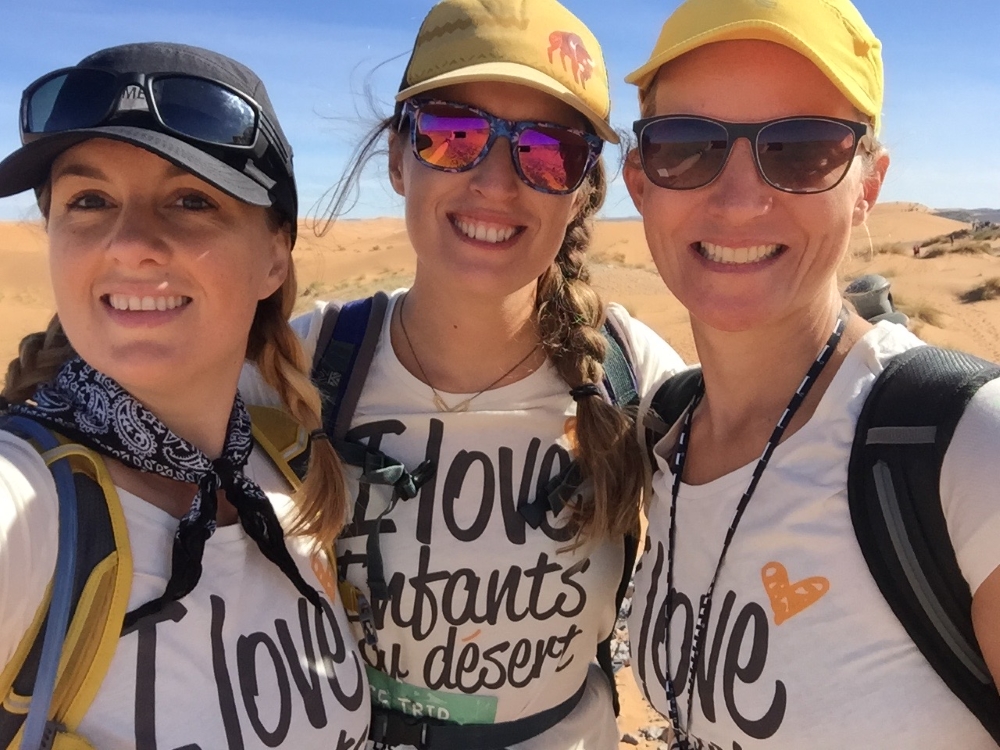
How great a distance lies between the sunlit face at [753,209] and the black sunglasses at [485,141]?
0.36 meters

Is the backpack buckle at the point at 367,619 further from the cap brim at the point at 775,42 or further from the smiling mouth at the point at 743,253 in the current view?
the cap brim at the point at 775,42

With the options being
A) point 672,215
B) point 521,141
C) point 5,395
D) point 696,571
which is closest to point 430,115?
point 521,141

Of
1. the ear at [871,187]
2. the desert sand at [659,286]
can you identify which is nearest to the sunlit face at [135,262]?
the desert sand at [659,286]

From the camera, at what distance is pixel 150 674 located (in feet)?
4.36

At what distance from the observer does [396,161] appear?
2281 millimetres

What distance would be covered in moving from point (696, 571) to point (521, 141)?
123 cm

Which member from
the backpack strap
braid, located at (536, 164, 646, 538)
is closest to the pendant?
the backpack strap

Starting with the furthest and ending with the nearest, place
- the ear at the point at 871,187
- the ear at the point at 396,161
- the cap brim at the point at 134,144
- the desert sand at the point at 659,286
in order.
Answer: the desert sand at the point at 659,286 < the ear at the point at 396,161 < the ear at the point at 871,187 < the cap brim at the point at 134,144

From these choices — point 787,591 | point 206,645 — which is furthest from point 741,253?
point 206,645

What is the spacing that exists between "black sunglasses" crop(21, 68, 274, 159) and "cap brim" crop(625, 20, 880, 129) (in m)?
1.02

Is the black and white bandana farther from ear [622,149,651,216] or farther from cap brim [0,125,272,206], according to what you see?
ear [622,149,651,216]

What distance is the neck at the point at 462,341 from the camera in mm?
2232

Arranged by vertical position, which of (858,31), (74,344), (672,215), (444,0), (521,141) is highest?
(444,0)

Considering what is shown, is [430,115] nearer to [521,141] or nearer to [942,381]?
[521,141]
